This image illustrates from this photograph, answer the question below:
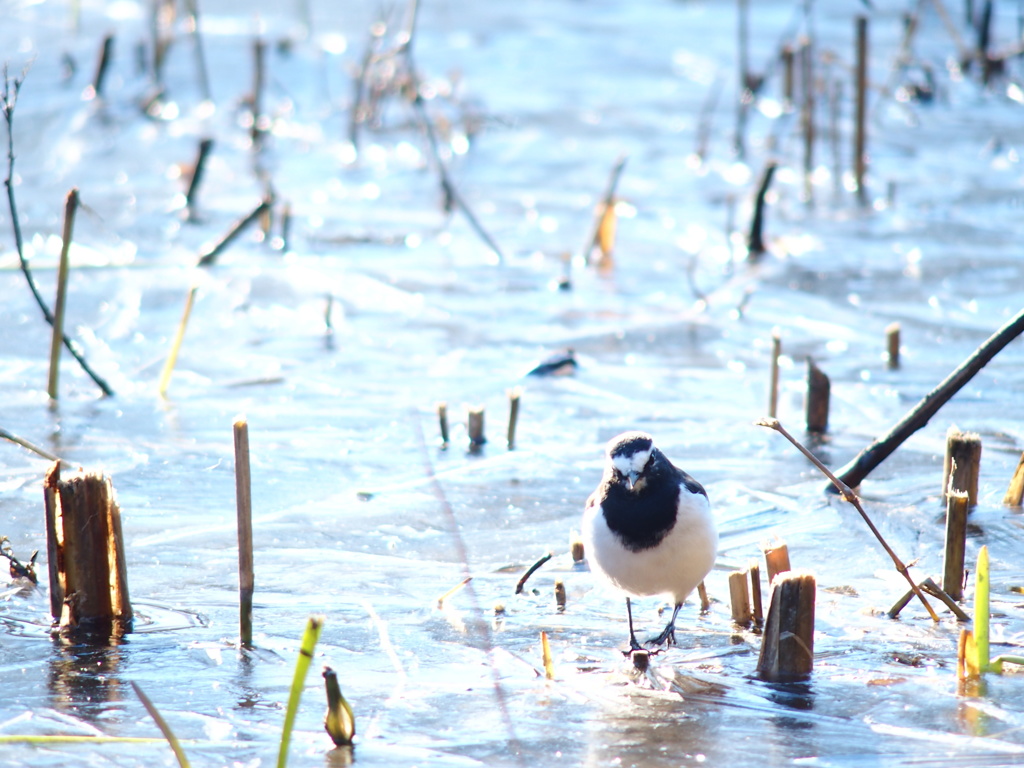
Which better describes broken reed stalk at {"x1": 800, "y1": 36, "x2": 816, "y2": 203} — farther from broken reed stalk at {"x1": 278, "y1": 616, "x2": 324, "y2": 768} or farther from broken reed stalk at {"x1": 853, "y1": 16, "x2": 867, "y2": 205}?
broken reed stalk at {"x1": 278, "y1": 616, "x2": 324, "y2": 768}

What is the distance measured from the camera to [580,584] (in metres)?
4.16

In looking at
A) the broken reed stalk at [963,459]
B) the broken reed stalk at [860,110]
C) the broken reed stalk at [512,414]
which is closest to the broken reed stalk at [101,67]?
the broken reed stalk at [860,110]

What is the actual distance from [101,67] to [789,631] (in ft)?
30.2

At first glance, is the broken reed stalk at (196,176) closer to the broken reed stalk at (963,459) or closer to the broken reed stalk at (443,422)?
the broken reed stalk at (443,422)

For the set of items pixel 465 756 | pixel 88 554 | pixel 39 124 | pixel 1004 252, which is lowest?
pixel 465 756

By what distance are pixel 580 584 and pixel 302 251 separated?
14.3 ft

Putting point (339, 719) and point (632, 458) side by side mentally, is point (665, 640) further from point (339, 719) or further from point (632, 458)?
point (339, 719)

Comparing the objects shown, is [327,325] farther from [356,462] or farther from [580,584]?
[580,584]

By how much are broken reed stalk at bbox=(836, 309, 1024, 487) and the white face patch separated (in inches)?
36.1

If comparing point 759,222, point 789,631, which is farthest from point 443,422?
point 759,222

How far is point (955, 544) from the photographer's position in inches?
148

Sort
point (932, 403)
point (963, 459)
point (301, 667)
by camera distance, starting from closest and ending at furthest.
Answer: point (301, 667), point (932, 403), point (963, 459)

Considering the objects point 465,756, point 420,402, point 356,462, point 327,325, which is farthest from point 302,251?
point 465,756

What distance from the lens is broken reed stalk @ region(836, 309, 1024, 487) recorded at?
3812 millimetres
